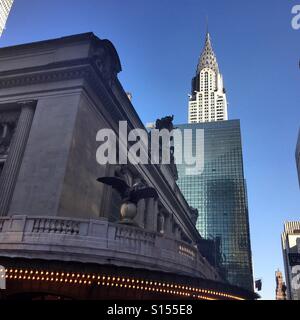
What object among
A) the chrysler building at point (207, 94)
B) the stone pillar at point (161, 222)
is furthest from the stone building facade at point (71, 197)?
the chrysler building at point (207, 94)

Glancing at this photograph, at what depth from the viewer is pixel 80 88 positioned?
73.9 ft

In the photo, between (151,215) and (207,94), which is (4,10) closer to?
(207,94)

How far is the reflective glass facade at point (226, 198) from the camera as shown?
117625mm

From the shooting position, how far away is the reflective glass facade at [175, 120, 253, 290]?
117625 millimetres

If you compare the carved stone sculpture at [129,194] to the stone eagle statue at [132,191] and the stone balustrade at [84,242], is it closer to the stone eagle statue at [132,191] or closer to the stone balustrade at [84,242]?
the stone eagle statue at [132,191]

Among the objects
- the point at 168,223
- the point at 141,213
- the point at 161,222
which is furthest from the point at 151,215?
the point at 168,223

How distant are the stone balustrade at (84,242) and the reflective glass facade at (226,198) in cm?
10583

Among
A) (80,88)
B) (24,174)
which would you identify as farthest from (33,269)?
(80,88)

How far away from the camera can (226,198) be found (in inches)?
4838

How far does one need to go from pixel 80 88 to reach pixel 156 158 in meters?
18.9

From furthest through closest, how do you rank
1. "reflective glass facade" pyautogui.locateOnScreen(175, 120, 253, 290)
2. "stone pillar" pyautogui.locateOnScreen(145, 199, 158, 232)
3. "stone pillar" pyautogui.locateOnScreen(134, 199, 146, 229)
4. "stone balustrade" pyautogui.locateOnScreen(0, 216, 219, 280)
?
"reflective glass facade" pyautogui.locateOnScreen(175, 120, 253, 290), "stone pillar" pyautogui.locateOnScreen(145, 199, 158, 232), "stone pillar" pyautogui.locateOnScreen(134, 199, 146, 229), "stone balustrade" pyautogui.locateOnScreen(0, 216, 219, 280)

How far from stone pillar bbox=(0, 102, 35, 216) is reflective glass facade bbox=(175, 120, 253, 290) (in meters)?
102

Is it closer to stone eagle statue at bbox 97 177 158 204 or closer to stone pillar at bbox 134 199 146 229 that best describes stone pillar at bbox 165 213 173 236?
stone pillar at bbox 134 199 146 229

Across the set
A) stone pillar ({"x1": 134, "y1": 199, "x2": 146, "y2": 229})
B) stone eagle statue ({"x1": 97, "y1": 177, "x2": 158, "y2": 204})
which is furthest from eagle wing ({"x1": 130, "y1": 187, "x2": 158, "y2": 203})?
stone pillar ({"x1": 134, "y1": 199, "x2": 146, "y2": 229})
